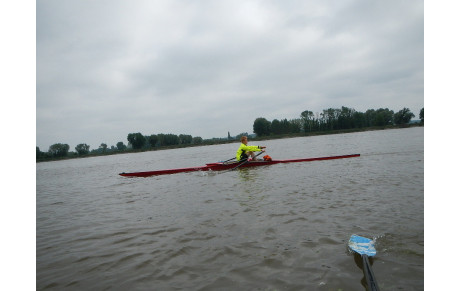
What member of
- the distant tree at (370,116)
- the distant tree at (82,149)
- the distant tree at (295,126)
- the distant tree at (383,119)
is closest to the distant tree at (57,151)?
the distant tree at (82,149)

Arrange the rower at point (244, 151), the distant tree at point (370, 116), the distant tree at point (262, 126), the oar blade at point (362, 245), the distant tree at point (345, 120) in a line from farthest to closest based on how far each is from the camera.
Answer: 1. the distant tree at point (262, 126)
2. the distant tree at point (370, 116)
3. the distant tree at point (345, 120)
4. the rower at point (244, 151)
5. the oar blade at point (362, 245)

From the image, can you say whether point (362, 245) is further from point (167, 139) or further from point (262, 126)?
point (167, 139)

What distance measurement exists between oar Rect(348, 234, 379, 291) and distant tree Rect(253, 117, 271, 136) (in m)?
120

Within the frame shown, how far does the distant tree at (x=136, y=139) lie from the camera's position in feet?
395

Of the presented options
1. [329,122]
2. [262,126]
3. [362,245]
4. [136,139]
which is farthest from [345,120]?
[362,245]

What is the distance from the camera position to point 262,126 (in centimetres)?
12225

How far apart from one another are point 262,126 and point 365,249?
120 metres

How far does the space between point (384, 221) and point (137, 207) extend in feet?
22.1

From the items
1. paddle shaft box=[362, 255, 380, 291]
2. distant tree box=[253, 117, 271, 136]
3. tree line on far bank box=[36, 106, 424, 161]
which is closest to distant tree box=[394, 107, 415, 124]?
tree line on far bank box=[36, 106, 424, 161]

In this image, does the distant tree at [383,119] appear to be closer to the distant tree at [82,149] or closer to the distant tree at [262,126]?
the distant tree at [262,126]

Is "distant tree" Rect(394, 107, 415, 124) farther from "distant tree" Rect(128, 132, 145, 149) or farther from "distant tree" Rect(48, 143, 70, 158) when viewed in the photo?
"distant tree" Rect(48, 143, 70, 158)

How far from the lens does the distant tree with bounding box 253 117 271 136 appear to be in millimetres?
122250
